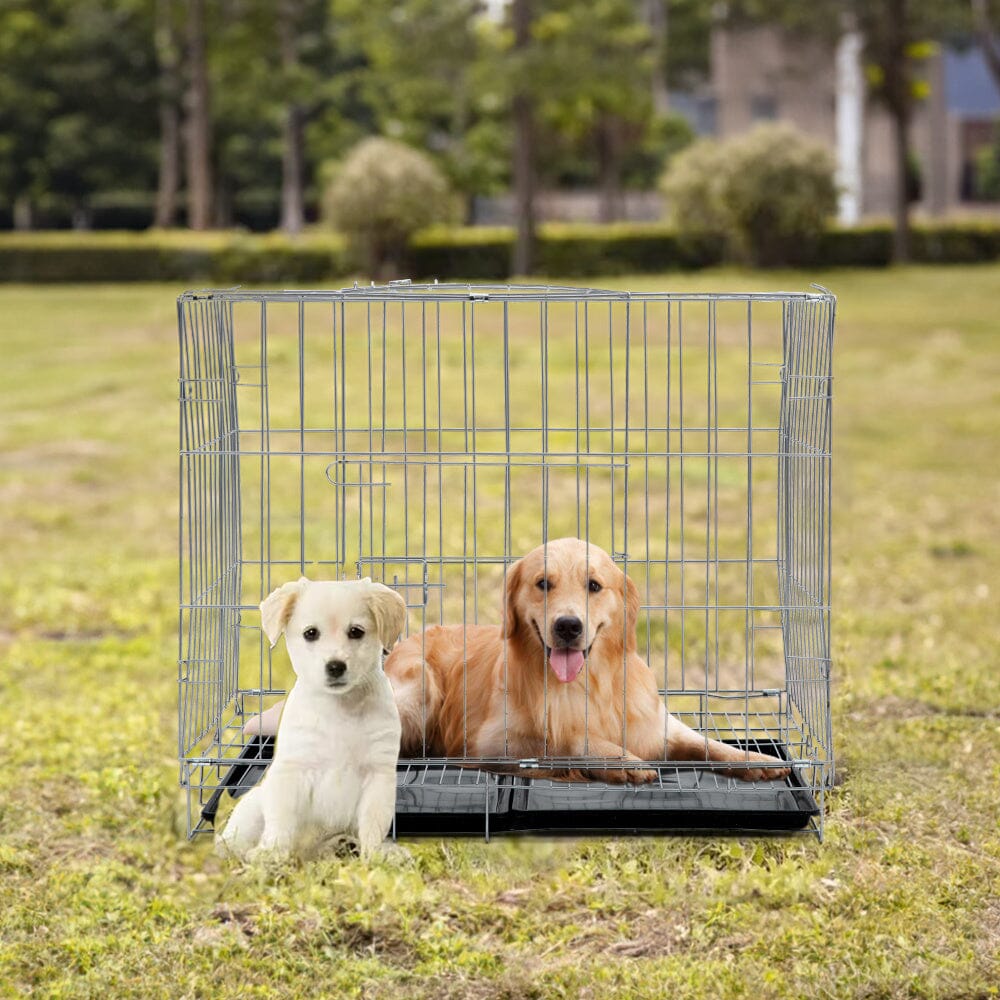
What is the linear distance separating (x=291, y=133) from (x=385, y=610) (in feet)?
114

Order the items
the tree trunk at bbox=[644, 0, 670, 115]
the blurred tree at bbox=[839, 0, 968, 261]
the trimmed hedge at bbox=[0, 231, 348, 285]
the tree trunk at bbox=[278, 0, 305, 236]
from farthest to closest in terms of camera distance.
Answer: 1. the tree trunk at bbox=[644, 0, 670, 115]
2. the tree trunk at bbox=[278, 0, 305, 236]
3. the blurred tree at bbox=[839, 0, 968, 261]
4. the trimmed hedge at bbox=[0, 231, 348, 285]

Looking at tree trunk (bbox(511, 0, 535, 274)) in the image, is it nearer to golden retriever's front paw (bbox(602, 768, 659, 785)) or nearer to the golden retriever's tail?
the golden retriever's tail

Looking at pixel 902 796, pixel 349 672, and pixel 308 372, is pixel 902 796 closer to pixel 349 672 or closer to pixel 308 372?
pixel 349 672

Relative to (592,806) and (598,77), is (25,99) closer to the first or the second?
(598,77)

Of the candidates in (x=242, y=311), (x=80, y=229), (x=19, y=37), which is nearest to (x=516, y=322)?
(x=242, y=311)

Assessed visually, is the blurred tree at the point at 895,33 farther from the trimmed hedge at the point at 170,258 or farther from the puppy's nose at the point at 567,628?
Result: the puppy's nose at the point at 567,628

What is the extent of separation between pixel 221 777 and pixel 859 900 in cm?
190

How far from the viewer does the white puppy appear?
373cm

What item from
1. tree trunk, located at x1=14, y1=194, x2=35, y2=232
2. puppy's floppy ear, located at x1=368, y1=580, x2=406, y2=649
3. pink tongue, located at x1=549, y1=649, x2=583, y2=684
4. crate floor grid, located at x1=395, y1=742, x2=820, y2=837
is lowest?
crate floor grid, located at x1=395, y1=742, x2=820, y2=837

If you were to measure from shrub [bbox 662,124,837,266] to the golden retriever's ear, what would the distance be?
18636 millimetres

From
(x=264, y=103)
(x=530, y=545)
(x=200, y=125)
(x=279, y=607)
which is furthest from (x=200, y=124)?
(x=279, y=607)

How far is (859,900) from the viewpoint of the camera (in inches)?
159

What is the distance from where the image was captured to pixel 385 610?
12.2ft

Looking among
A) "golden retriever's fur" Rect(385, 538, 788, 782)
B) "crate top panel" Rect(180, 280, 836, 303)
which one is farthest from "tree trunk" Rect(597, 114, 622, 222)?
"golden retriever's fur" Rect(385, 538, 788, 782)
